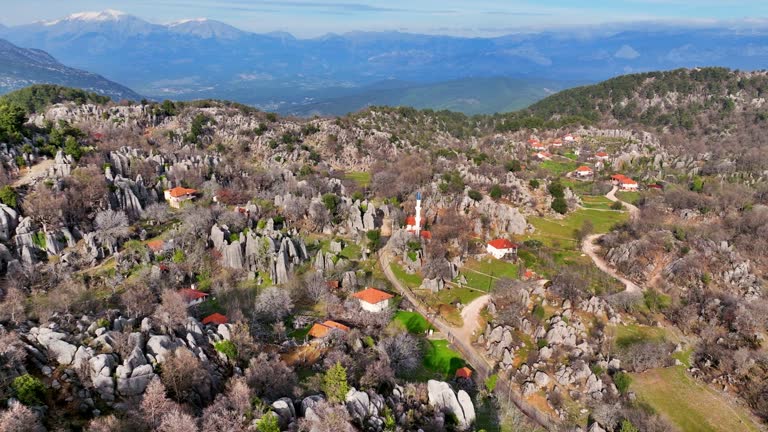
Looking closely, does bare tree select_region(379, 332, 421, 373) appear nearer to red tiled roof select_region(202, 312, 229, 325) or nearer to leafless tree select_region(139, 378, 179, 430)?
red tiled roof select_region(202, 312, 229, 325)

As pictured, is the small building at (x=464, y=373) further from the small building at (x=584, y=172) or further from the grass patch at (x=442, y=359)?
the small building at (x=584, y=172)

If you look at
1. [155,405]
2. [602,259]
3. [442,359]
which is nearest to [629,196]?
[602,259]

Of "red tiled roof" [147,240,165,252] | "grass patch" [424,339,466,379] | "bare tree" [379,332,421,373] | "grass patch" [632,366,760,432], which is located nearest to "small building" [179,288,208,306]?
"red tiled roof" [147,240,165,252]

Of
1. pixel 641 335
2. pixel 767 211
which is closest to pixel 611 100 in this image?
pixel 767 211

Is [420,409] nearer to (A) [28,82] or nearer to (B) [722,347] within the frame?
(B) [722,347]

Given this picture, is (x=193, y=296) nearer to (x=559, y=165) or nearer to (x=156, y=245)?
(x=156, y=245)

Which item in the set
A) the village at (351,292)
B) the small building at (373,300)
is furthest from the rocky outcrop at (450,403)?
the small building at (373,300)
